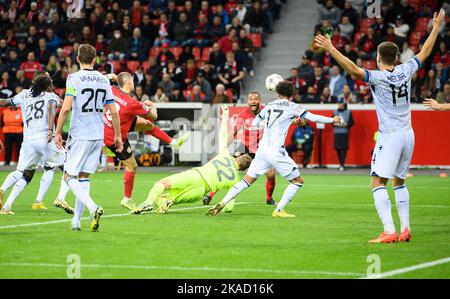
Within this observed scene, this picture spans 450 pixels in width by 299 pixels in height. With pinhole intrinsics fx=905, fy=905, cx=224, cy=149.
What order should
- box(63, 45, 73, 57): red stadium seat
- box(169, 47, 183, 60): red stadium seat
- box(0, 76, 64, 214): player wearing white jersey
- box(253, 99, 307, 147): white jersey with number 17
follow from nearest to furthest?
box(253, 99, 307, 147): white jersey with number 17, box(0, 76, 64, 214): player wearing white jersey, box(169, 47, 183, 60): red stadium seat, box(63, 45, 73, 57): red stadium seat

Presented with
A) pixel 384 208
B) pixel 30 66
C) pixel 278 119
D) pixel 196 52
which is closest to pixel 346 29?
pixel 196 52

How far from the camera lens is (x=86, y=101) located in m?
12.4

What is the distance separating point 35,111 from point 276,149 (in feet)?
14.0

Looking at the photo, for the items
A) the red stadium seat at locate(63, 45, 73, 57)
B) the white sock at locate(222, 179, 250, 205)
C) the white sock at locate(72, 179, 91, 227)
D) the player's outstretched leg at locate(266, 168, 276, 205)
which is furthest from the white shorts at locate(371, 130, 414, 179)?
the red stadium seat at locate(63, 45, 73, 57)

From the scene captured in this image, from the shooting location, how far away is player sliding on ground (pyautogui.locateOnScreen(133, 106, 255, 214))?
15.2 m

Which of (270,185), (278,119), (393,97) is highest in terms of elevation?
(393,97)

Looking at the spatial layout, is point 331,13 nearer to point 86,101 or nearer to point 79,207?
point 86,101

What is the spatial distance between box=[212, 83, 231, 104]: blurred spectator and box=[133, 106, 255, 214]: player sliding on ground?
1463cm

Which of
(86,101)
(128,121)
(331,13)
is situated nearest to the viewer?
(86,101)

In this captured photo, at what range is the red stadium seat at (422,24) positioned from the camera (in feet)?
105

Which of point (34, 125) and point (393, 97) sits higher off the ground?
point (393, 97)

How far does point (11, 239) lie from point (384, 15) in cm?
2292

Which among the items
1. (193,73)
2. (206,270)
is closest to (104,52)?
(193,73)

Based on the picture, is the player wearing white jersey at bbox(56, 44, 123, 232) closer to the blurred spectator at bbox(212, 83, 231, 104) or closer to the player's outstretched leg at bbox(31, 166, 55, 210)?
the player's outstretched leg at bbox(31, 166, 55, 210)
